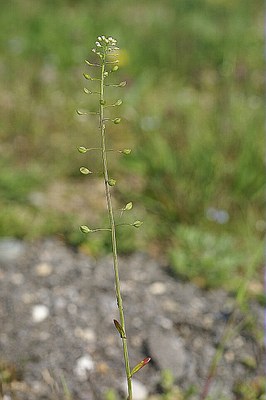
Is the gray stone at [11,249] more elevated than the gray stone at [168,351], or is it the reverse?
the gray stone at [168,351]

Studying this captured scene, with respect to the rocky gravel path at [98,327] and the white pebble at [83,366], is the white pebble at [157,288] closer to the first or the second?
the rocky gravel path at [98,327]

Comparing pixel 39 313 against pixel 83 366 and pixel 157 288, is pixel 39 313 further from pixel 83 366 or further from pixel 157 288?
pixel 157 288

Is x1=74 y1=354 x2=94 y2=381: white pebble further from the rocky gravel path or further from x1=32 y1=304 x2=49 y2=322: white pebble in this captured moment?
x1=32 y1=304 x2=49 y2=322: white pebble

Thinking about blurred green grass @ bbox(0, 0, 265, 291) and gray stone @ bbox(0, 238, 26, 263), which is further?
blurred green grass @ bbox(0, 0, 265, 291)

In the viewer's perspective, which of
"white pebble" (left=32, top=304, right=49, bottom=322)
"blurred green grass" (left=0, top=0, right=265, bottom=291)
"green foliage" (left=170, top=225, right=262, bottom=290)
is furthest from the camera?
"blurred green grass" (left=0, top=0, right=265, bottom=291)

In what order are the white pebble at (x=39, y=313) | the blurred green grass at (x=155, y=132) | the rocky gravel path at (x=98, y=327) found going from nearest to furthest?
the rocky gravel path at (x=98, y=327)
the white pebble at (x=39, y=313)
the blurred green grass at (x=155, y=132)


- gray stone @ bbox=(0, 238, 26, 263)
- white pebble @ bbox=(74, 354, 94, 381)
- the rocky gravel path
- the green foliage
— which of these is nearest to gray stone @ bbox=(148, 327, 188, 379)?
the rocky gravel path

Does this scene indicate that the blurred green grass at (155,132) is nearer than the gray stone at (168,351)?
No

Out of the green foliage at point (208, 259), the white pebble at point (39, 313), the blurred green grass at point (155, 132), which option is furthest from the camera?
the blurred green grass at point (155, 132)

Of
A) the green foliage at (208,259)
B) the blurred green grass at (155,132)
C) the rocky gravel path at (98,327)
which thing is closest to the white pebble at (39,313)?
the rocky gravel path at (98,327)
